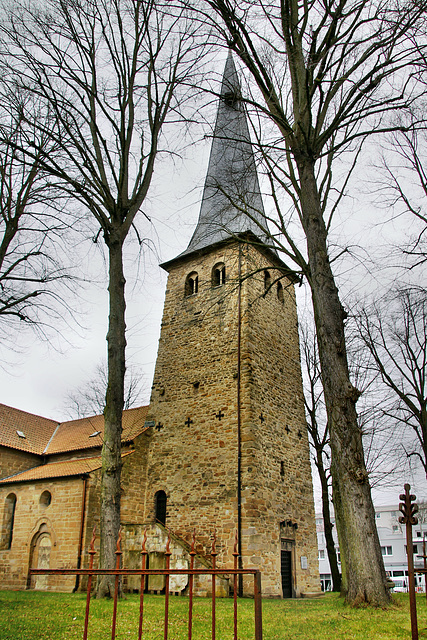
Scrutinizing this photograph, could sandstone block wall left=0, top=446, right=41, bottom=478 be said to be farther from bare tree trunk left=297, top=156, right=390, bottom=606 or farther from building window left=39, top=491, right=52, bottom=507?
bare tree trunk left=297, top=156, right=390, bottom=606

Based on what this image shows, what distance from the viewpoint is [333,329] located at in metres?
7.92

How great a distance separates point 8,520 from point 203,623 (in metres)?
13.3

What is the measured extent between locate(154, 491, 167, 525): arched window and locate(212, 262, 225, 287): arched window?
7.98 metres

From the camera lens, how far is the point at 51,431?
2419cm

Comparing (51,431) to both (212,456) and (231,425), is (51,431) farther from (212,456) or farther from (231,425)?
(231,425)

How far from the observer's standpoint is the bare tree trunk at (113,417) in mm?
9125

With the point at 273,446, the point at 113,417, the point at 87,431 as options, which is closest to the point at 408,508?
the point at 113,417

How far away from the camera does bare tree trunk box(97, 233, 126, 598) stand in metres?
9.12

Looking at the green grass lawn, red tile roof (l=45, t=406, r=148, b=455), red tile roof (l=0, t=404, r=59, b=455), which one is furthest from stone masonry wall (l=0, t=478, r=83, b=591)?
the green grass lawn

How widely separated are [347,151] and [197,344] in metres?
9.31

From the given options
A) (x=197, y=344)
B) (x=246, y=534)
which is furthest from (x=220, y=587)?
(x=197, y=344)

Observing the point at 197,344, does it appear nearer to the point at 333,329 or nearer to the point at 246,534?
the point at 246,534

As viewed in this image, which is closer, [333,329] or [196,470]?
[333,329]

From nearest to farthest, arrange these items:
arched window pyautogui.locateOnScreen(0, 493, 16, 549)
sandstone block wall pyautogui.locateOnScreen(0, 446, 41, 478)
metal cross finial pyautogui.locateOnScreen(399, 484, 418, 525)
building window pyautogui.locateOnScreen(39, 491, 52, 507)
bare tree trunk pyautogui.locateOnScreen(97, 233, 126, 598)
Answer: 1. metal cross finial pyautogui.locateOnScreen(399, 484, 418, 525)
2. bare tree trunk pyautogui.locateOnScreen(97, 233, 126, 598)
3. building window pyautogui.locateOnScreen(39, 491, 52, 507)
4. arched window pyautogui.locateOnScreen(0, 493, 16, 549)
5. sandstone block wall pyautogui.locateOnScreen(0, 446, 41, 478)
